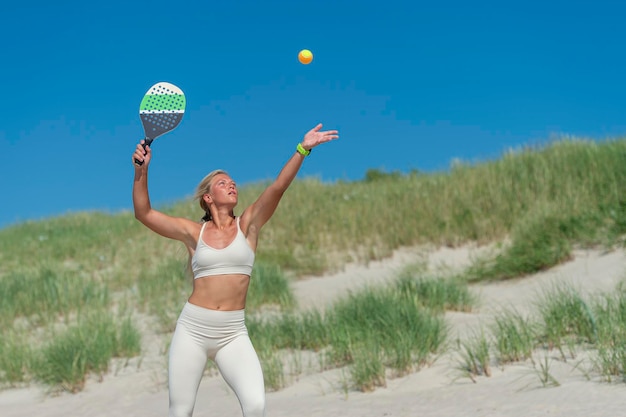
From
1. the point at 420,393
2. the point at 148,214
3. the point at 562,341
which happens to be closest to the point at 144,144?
the point at 148,214

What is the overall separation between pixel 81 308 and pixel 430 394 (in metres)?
6.77

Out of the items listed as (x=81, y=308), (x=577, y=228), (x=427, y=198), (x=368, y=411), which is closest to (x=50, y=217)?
(x=81, y=308)

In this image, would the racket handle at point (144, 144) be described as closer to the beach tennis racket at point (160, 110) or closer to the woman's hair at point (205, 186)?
the beach tennis racket at point (160, 110)

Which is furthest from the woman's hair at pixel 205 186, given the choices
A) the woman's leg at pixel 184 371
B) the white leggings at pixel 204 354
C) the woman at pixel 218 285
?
the woman's leg at pixel 184 371

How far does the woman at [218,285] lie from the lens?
14.3ft

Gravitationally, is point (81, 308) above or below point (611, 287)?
above

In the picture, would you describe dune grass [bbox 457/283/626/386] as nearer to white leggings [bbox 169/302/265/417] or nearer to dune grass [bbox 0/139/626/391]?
dune grass [bbox 0/139/626/391]

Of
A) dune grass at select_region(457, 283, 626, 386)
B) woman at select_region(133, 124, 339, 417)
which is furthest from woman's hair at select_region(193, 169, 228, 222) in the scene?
dune grass at select_region(457, 283, 626, 386)

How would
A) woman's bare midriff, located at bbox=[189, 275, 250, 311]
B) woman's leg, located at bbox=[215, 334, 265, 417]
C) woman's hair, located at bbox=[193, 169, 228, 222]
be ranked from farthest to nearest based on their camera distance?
1. woman's hair, located at bbox=[193, 169, 228, 222]
2. woman's bare midriff, located at bbox=[189, 275, 250, 311]
3. woman's leg, located at bbox=[215, 334, 265, 417]

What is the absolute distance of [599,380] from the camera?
5.84 m

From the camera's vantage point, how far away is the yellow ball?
5176mm

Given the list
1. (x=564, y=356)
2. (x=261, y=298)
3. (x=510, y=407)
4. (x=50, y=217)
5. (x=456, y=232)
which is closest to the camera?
(x=510, y=407)

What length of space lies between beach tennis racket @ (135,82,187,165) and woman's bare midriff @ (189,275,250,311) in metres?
0.95

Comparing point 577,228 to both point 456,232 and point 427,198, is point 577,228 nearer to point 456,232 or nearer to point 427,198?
point 456,232
